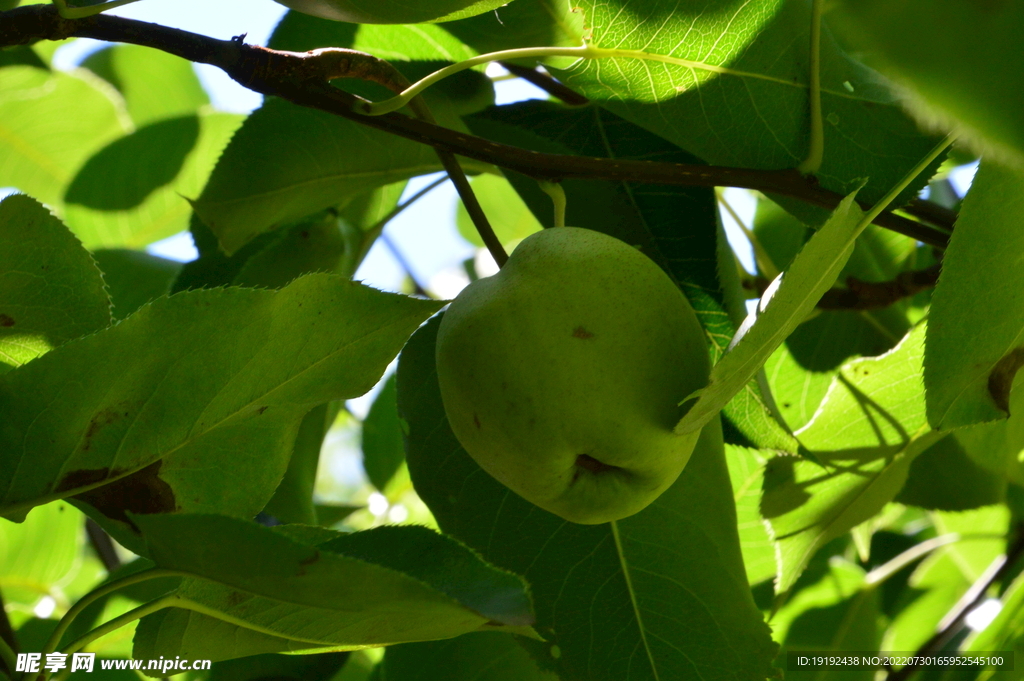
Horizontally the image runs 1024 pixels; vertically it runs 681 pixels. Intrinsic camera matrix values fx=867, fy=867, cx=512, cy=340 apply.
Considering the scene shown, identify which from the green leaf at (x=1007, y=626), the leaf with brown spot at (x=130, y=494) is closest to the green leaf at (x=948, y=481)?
the green leaf at (x=1007, y=626)

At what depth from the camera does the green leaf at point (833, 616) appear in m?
1.57

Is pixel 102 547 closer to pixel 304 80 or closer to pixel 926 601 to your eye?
pixel 304 80

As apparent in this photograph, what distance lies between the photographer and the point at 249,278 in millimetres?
1125

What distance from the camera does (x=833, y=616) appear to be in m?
1.59

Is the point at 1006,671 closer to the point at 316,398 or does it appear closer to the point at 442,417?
the point at 442,417

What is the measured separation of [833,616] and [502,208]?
102 centimetres

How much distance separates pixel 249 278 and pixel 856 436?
78cm

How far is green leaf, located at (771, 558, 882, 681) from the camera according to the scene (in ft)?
5.16

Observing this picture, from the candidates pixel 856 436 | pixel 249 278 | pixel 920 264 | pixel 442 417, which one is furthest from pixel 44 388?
pixel 920 264

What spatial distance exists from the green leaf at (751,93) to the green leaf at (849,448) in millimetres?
264

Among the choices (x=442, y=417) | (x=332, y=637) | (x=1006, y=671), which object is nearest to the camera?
(x=332, y=637)

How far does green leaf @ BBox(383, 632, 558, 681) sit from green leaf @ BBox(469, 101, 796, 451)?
379mm

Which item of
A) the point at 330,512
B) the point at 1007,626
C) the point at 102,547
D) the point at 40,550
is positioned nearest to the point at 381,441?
the point at 330,512

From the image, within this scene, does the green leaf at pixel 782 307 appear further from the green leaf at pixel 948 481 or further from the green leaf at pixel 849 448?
the green leaf at pixel 948 481
